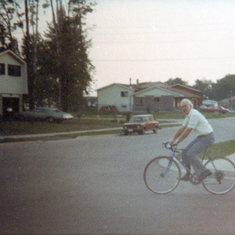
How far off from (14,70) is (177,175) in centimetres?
2673

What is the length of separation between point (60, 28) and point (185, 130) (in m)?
18.4

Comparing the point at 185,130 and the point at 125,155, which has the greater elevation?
the point at 185,130

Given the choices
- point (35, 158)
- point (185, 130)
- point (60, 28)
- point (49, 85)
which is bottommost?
point (35, 158)

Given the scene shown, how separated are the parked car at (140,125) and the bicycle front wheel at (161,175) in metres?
18.6

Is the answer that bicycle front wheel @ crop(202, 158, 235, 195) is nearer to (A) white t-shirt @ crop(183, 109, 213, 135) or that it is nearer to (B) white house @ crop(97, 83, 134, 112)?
(A) white t-shirt @ crop(183, 109, 213, 135)

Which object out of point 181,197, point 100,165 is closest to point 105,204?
point 181,197

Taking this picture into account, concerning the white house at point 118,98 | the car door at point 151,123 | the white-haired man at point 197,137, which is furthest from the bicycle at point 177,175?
the white house at point 118,98

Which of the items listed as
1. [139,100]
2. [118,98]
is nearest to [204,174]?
[118,98]

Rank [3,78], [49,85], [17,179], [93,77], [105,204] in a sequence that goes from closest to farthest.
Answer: [105,204] < [17,179] < [93,77] < [49,85] < [3,78]

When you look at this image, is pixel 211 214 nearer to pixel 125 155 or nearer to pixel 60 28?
pixel 125 155

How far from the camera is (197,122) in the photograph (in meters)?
6.75

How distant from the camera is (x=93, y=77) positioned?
2002cm

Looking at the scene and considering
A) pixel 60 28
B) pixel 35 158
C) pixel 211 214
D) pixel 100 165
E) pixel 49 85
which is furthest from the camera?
pixel 60 28

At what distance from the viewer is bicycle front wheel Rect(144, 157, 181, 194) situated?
713cm
